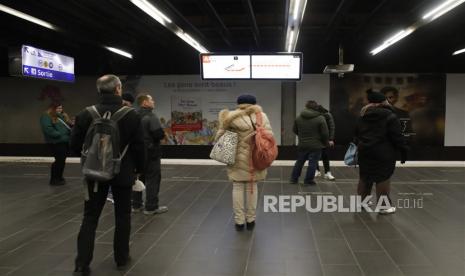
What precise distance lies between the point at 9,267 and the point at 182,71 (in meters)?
8.19

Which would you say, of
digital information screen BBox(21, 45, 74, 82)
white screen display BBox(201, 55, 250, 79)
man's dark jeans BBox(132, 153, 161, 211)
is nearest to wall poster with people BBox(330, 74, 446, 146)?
white screen display BBox(201, 55, 250, 79)

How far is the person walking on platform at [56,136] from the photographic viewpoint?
6594mm

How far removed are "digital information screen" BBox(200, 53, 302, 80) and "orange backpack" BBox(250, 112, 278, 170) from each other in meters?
4.10

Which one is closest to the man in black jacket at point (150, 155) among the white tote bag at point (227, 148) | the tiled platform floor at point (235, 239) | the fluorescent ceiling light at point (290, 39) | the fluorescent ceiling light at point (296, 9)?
the tiled platform floor at point (235, 239)

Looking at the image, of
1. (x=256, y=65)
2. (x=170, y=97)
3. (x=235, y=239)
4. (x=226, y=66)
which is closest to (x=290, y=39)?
(x=256, y=65)

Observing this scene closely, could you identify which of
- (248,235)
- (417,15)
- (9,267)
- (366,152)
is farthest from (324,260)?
(417,15)

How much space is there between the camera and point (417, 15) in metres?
7.26

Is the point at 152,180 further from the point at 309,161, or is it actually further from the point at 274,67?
the point at 274,67

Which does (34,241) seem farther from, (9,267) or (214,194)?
(214,194)

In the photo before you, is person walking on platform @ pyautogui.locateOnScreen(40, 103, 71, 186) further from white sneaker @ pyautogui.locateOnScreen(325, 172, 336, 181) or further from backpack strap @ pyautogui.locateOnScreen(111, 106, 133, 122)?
white sneaker @ pyautogui.locateOnScreen(325, 172, 336, 181)

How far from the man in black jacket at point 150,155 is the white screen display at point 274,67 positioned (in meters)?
3.64

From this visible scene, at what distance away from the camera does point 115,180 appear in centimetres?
298

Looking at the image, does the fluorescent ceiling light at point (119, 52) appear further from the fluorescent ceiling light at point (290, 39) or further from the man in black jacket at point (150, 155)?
the man in black jacket at point (150, 155)

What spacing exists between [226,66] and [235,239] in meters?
4.80
